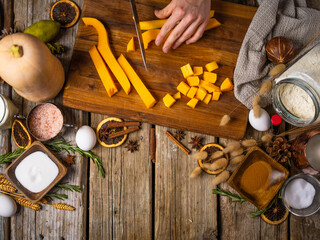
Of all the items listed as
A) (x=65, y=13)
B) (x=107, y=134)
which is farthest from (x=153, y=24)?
(x=107, y=134)

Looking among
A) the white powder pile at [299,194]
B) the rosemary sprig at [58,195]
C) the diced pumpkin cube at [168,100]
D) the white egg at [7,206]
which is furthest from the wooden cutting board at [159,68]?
the white egg at [7,206]

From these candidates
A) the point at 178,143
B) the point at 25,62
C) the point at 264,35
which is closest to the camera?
the point at 25,62

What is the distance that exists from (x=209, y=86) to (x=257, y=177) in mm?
582

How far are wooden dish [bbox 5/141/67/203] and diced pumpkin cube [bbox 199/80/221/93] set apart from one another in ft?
3.03

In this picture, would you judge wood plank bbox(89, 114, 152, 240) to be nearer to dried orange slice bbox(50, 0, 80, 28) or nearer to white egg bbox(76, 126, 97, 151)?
white egg bbox(76, 126, 97, 151)

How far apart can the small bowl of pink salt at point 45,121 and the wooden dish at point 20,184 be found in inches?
2.5

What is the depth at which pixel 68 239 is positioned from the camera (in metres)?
1.67

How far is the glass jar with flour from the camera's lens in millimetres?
1410

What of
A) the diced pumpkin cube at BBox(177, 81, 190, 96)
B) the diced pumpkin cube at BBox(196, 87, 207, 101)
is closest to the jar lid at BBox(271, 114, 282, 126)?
the diced pumpkin cube at BBox(196, 87, 207, 101)

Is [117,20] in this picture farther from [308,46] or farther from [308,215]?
[308,215]

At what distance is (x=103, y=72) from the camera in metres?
1.61

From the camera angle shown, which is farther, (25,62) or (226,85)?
(226,85)

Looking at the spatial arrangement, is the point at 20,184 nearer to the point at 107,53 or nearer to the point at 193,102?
the point at 107,53

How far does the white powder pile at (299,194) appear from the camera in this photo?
1552 mm
